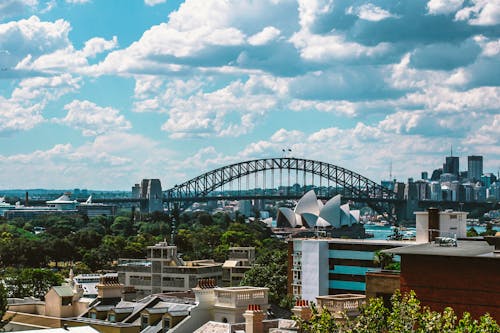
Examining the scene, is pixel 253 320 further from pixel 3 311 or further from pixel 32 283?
pixel 32 283

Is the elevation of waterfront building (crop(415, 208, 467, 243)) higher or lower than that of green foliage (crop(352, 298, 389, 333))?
higher

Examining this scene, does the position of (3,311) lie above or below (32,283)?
above

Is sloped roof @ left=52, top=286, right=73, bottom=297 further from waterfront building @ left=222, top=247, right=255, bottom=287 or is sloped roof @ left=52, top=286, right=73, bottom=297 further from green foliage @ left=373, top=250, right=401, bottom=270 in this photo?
waterfront building @ left=222, top=247, right=255, bottom=287

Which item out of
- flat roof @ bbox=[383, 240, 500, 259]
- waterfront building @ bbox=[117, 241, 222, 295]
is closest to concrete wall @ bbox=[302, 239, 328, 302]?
waterfront building @ bbox=[117, 241, 222, 295]

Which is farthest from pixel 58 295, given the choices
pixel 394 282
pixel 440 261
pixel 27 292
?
pixel 27 292

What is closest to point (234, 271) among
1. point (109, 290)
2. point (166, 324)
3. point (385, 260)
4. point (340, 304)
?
point (385, 260)

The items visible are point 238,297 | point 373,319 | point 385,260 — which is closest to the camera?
point 373,319

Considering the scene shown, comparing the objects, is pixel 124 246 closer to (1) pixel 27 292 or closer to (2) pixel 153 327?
(1) pixel 27 292
